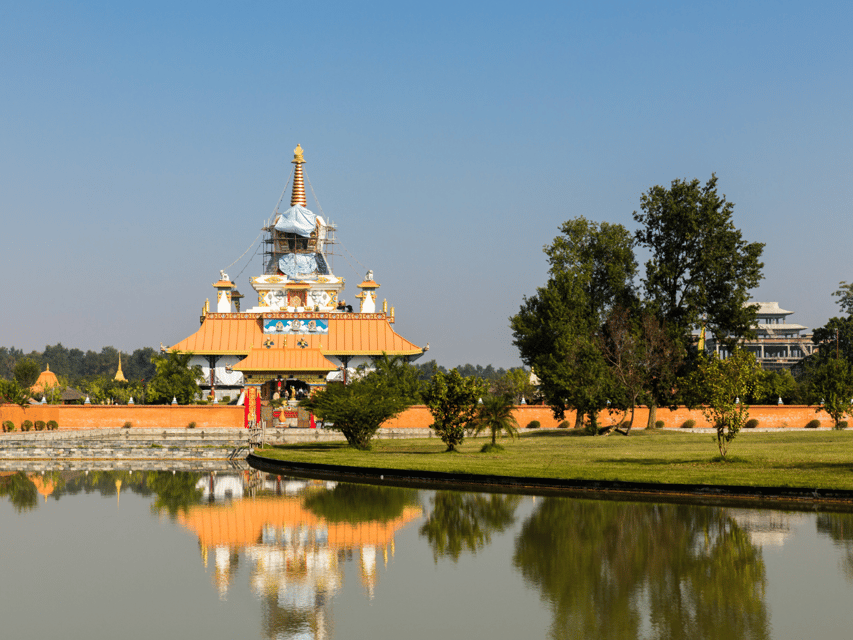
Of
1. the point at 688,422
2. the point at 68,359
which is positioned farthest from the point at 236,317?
the point at 68,359

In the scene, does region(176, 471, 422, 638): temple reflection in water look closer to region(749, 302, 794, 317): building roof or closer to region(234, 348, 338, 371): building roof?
region(234, 348, 338, 371): building roof

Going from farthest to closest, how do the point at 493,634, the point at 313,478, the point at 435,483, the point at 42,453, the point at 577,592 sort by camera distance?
the point at 42,453
the point at 313,478
the point at 435,483
the point at 577,592
the point at 493,634

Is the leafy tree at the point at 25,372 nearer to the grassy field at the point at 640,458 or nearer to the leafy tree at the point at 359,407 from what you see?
the grassy field at the point at 640,458

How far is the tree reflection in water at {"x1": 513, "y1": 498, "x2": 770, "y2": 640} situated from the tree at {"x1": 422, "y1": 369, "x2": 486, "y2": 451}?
1346cm

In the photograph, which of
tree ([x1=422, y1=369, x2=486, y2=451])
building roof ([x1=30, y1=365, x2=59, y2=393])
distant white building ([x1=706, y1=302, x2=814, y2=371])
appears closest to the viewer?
tree ([x1=422, y1=369, x2=486, y2=451])

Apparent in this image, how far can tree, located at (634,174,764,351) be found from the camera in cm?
3984

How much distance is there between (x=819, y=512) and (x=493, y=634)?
923 centimetres

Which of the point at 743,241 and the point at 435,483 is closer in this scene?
the point at 435,483

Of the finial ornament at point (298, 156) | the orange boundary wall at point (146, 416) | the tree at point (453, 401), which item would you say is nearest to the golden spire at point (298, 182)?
the finial ornament at point (298, 156)

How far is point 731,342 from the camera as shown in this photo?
136 feet

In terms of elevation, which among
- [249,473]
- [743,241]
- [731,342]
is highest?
[743,241]

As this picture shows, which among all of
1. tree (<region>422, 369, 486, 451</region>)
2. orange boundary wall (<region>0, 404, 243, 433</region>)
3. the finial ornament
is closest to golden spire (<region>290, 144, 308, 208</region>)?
the finial ornament

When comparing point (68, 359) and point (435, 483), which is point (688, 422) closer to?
point (435, 483)

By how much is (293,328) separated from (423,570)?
198 ft
